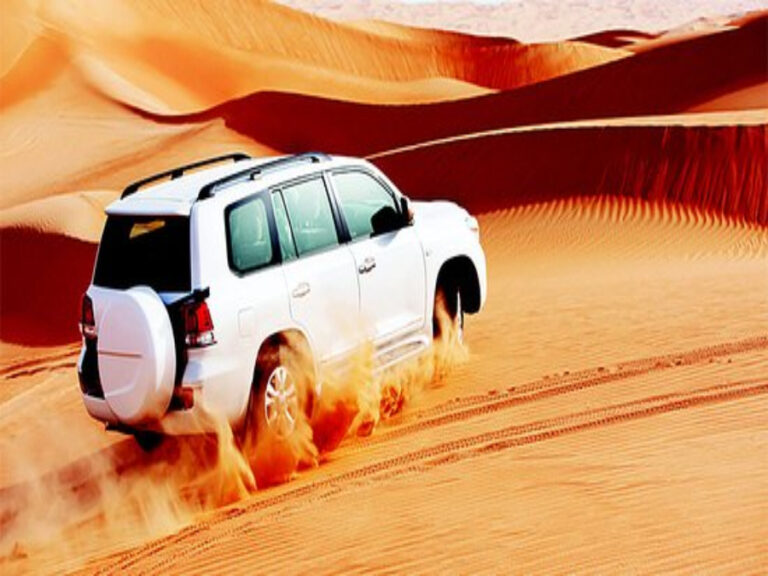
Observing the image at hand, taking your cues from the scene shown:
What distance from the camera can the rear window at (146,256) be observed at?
7352 millimetres

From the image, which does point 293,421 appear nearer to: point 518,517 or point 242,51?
point 518,517

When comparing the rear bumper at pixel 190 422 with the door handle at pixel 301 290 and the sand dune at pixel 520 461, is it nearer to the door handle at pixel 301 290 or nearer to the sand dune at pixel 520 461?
the sand dune at pixel 520 461

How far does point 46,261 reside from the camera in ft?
72.5

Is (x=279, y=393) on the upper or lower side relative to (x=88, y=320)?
lower

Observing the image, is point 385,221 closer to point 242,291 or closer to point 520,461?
point 242,291

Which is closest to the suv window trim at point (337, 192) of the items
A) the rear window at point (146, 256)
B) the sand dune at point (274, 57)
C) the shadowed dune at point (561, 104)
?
the rear window at point (146, 256)

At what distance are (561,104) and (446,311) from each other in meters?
25.8

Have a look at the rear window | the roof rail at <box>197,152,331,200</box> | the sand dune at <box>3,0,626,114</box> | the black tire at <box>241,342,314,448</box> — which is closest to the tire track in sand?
the black tire at <box>241,342,314,448</box>

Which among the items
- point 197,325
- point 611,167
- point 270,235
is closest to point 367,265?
point 270,235

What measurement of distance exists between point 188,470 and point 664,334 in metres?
4.62

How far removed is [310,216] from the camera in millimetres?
8164

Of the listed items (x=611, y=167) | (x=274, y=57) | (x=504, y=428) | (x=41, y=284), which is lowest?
(x=41, y=284)

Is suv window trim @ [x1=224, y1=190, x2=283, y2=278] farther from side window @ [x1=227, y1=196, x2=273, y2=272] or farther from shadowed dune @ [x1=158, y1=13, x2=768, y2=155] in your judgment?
shadowed dune @ [x1=158, y1=13, x2=768, y2=155]

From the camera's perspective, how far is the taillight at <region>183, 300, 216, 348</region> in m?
7.08
